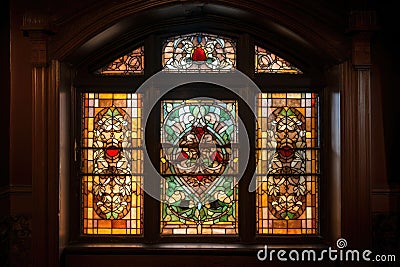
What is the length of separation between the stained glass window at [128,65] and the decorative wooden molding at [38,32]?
2.30 ft

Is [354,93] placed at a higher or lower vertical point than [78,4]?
lower

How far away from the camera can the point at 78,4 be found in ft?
16.7

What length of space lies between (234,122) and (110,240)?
141 centimetres

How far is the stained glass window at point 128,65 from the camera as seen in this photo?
18.4ft

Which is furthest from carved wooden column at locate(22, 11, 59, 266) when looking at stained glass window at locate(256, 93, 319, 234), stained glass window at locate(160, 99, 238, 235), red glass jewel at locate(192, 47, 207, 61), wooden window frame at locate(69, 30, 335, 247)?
stained glass window at locate(256, 93, 319, 234)

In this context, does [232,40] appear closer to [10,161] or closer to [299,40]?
[299,40]

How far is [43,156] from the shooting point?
5039mm

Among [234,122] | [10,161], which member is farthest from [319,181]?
[10,161]

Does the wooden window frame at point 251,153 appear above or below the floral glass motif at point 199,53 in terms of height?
below

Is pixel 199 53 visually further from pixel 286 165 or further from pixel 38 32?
pixel 38 32

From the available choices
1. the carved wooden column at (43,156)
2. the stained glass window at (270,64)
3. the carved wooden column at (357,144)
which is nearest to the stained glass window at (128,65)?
the carved wooden column at (43,156)

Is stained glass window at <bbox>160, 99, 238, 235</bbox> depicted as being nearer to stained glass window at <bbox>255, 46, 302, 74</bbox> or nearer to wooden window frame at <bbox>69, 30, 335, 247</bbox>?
wooden window frame at <bbox>69, 30, 335, 247</bbox>

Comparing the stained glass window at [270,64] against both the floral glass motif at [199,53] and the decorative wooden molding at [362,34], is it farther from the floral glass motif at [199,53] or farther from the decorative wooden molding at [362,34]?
the decorative wooden molding at [362,34]

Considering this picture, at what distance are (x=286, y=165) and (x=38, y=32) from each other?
88.7 inches
